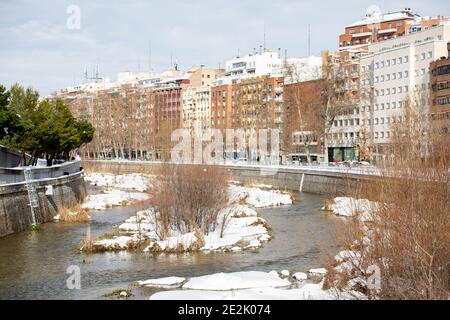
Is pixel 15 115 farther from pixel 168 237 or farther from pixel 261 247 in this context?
pixel 261 247

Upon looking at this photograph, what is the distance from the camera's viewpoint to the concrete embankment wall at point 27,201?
3086 centimetres

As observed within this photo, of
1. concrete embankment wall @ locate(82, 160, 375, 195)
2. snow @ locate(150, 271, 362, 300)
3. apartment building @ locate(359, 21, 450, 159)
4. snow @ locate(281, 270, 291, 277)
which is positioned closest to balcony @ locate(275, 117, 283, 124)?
apartment building @ locate(359, 21, 450, 159)

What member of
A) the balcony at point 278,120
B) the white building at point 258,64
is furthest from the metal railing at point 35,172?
the white building at point 258,64

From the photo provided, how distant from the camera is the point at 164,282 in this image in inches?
786

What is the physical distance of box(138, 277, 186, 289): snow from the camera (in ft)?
64.6

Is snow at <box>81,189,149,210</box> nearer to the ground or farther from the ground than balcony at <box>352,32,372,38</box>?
nearer to the ground

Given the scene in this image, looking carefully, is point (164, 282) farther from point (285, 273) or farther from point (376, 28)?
point (376, 28)

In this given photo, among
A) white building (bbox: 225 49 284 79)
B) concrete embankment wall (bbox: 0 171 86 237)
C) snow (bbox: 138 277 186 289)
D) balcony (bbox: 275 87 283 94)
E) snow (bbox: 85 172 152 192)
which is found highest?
white building (bbox: 225 49 284 79)

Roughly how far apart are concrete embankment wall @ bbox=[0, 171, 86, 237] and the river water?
0.89m

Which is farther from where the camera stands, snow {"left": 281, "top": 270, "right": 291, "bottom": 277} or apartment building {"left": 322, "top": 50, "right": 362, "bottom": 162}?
apartment building {"left": 322, "top": 50, "right": 362, "bottom": 162}

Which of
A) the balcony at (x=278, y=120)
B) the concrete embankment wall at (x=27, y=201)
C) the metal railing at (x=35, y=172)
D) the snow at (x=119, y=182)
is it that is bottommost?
the snow at (x=119, y=182)

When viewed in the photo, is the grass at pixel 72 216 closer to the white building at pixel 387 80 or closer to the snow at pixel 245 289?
the snow at pixel 245 289

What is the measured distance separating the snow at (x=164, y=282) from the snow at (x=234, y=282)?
12.5 inches

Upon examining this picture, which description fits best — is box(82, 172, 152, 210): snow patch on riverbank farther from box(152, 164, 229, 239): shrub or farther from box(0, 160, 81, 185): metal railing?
box(0, 160, 81, 185): metal railing
